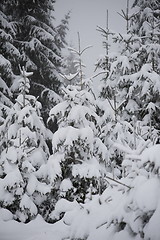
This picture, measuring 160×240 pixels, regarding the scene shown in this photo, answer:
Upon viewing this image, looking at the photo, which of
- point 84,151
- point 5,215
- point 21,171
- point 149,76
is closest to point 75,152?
point 84,151

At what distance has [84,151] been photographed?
627cm

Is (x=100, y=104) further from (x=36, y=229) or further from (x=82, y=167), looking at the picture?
(x=36, y=229)

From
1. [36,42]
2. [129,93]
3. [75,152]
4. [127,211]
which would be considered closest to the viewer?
[127,211]

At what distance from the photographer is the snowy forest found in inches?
97.8

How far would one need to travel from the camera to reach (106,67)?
919 cm

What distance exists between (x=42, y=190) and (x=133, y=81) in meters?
5.54

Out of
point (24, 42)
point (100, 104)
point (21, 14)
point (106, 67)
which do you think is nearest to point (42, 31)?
point (24, 42)

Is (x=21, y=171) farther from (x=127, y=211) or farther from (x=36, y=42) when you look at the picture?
(x=36, y=42)

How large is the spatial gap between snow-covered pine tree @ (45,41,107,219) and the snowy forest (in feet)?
0.10

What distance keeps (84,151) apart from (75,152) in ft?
1.09

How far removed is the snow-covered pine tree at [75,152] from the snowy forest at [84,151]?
0.03 m

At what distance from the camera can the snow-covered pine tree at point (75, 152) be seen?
5.63 m

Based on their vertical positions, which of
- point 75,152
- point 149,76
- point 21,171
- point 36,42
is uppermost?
point 36,42

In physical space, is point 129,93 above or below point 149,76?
below
